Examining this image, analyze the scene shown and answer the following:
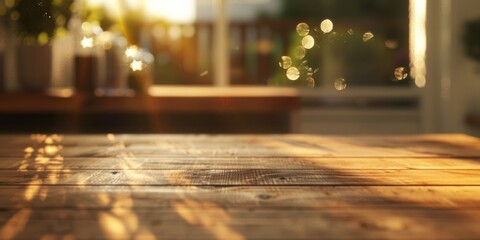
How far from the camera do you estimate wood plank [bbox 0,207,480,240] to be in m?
0.63

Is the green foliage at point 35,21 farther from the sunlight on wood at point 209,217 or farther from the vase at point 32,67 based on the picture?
the sunlight on wood at point 209,217

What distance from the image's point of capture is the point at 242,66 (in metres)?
4.38

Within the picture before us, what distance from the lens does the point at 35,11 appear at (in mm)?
2633

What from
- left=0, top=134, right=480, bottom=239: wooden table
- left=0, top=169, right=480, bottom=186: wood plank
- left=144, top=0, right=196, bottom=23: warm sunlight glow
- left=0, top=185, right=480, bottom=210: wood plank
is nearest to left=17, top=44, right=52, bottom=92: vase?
left=144, top=0, right=196, bottom=23: warm sunlight glow

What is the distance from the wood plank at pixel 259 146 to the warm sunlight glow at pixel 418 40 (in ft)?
7.78

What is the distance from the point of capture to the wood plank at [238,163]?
1.07 meters

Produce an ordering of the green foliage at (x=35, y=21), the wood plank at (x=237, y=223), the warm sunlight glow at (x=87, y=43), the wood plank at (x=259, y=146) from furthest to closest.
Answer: the warm sunlight glow at (x=87, y=43)
the green foliage at (x=35, y=21)
the wood plank at (x=259, y=146)
the wood plank at (x=237, y=223)

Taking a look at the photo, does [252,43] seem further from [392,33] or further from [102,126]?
[102,126]

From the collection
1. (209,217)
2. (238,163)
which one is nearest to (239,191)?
(209,217)

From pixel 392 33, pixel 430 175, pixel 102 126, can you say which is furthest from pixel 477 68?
pixel 430 175

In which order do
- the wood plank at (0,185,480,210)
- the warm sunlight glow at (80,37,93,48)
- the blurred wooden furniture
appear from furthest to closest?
the warm sunlight glow at (80,37,93,48) < the blurred wooden furniture < the wood plank at (0,185,480,210)

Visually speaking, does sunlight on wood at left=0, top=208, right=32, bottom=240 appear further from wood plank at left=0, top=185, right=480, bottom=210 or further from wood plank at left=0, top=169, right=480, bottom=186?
wood plank at left=0, top=169, right=480, bottom=186

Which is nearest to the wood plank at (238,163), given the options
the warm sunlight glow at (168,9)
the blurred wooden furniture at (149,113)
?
the blurred wooden furniture at (149,113)

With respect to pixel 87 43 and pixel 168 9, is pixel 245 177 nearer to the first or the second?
pixel 87 43
